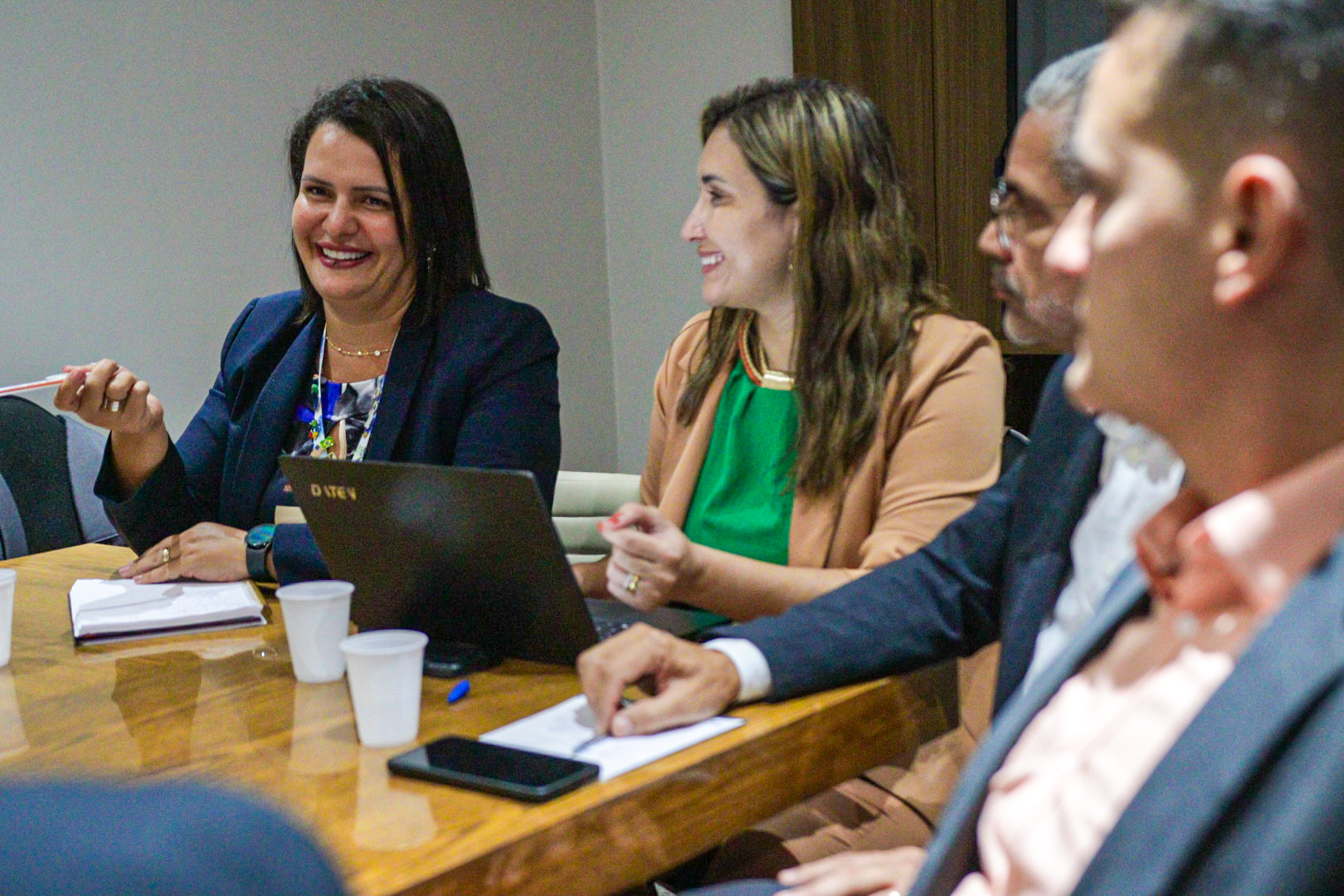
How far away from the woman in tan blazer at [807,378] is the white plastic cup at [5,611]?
0.73 m

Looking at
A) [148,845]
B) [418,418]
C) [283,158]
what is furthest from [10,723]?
[283,158]

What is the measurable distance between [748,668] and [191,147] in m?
3.09

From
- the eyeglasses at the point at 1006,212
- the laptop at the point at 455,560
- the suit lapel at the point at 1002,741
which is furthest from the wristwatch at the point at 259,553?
the suit lapel at the point at 1002,741

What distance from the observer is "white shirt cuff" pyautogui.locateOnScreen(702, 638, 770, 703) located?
136 cm

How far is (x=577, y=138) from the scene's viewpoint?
505 centimetres

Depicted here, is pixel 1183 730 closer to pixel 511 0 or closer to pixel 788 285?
pixel 788 285

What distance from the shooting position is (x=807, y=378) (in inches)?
77.2

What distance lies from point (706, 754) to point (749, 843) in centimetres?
37

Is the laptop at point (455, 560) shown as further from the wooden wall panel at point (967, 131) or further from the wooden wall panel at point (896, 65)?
the wooden wall panel at point (896, 65)

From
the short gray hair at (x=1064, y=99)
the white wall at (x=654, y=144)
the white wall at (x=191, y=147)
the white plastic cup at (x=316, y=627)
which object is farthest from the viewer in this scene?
the white wall at (x=654, y=144)

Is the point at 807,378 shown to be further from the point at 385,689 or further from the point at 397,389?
the point at 385,689

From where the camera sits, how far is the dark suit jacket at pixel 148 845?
0.26 m

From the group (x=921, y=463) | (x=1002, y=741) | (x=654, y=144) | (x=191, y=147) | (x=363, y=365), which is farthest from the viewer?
(x=654, y=144)

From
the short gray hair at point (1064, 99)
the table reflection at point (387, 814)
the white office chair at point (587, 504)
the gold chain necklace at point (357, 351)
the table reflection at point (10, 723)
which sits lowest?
the white office chair at point (587, 504)
